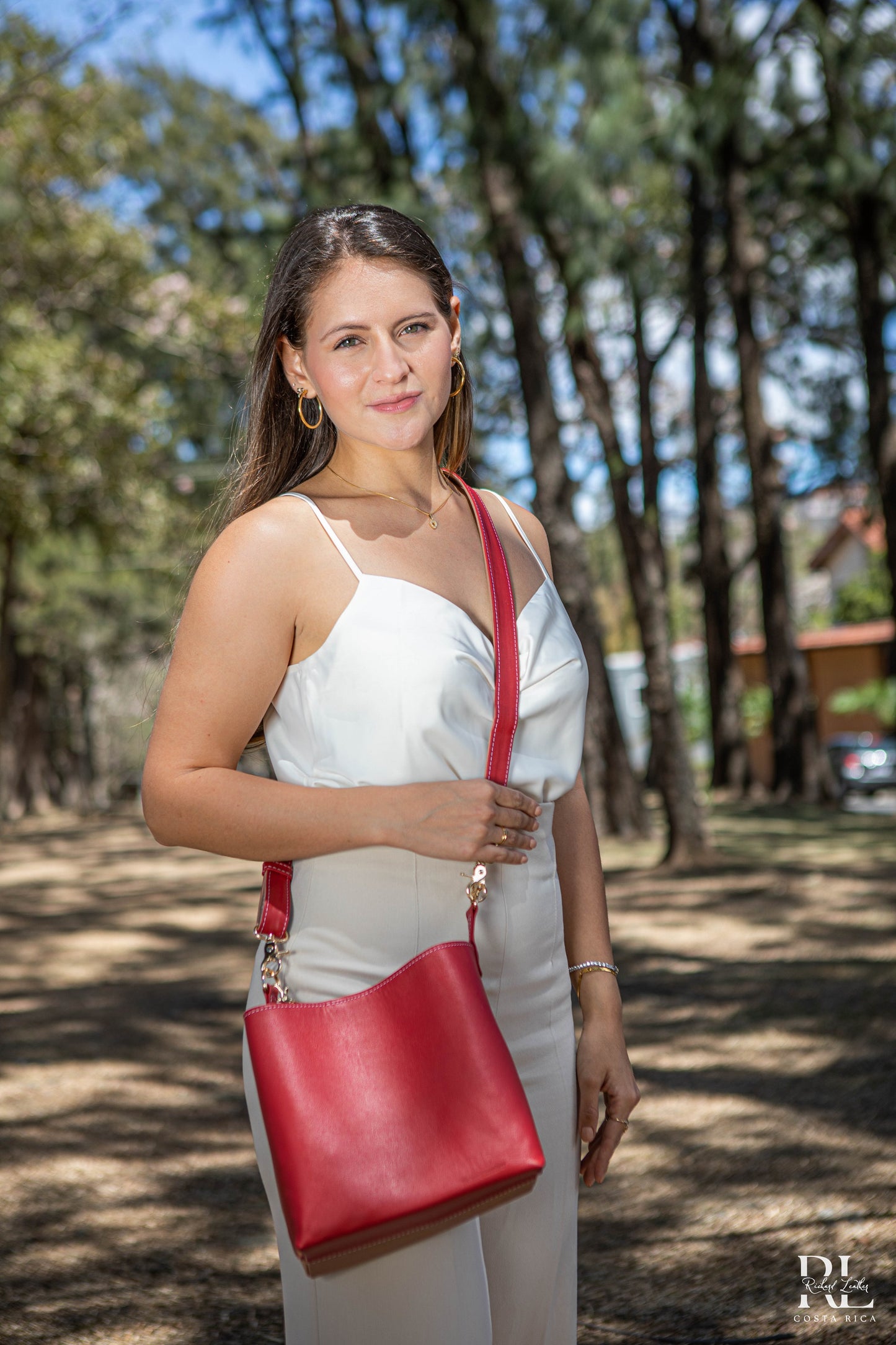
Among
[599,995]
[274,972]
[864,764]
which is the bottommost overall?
[864,764]

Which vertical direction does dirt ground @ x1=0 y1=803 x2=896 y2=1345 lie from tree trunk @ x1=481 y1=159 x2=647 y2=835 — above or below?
below

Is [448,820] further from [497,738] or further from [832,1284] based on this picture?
[832,1284]

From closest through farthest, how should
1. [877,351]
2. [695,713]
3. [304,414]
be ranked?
1. [304,414]
2. [877,351]
3. [695,713]

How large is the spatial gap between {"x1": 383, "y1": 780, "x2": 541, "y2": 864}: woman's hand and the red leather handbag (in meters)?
0.12

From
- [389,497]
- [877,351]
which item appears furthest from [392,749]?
[877,351]

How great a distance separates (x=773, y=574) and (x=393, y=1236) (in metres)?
16.9

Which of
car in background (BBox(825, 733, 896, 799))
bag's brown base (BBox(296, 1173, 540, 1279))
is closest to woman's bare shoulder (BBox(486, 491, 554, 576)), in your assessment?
bag's brown base (BBox(296, 1173, 540, 1279))

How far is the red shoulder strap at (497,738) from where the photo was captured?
62.6 inches

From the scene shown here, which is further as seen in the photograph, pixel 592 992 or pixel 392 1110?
pixel 592 992

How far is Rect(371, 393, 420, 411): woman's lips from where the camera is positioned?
5.83ft

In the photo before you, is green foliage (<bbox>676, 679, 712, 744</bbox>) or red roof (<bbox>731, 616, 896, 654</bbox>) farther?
green foliage (<bbox>676, 679, 712, 744</bbox>)

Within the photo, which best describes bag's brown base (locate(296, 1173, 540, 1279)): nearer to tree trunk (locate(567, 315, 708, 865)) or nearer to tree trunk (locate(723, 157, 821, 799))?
tree trunk (locate(567, 315, 708, 865))

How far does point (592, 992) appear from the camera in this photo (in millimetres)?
1870

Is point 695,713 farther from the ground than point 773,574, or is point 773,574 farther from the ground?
point 773,574
